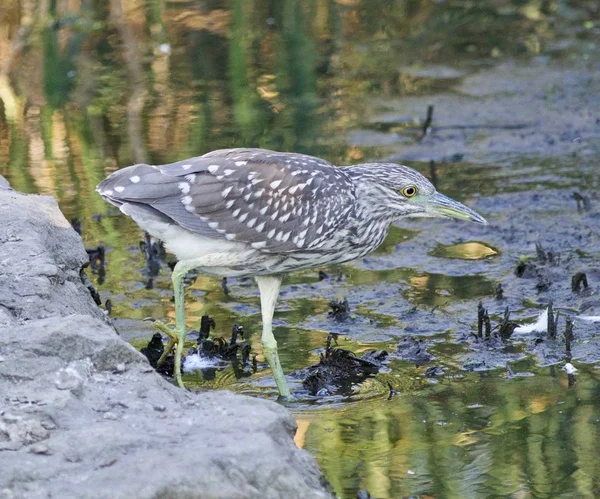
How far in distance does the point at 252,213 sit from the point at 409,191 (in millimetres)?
988

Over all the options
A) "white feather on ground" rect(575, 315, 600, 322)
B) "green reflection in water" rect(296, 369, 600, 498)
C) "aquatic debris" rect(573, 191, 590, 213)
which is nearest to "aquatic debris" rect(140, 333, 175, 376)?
"green reflection in water" rect(296, 369, 600, 498)

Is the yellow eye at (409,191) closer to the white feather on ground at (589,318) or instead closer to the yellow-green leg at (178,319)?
the yellow-green leg at (178,319)

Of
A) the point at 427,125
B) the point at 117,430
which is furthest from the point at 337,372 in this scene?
the point at 427,125

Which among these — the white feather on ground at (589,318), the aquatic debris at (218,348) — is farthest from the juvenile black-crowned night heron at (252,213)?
the white feather on ground at (589,318)

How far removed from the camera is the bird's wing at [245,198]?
6.48 m

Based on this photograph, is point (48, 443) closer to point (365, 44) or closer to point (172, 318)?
point (172, 318)

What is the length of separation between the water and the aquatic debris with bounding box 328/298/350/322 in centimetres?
6

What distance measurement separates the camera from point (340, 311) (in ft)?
25.0

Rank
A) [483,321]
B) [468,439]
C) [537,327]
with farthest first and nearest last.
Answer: [537,327] → [483,321] → [468,439]

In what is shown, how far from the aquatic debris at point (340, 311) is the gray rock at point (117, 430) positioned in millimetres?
2470

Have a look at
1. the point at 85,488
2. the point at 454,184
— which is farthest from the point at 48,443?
the point at 454,184

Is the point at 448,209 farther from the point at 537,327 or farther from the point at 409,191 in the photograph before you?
the point at 537,327

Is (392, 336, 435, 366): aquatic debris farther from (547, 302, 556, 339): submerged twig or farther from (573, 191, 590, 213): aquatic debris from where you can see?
(573, 191, 590, 213): aquatic debris

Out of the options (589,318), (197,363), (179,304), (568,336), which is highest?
(179,304)
